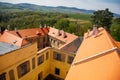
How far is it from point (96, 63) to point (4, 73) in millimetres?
12248

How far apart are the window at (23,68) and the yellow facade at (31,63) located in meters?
0.33

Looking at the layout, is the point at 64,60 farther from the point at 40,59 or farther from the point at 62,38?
the point at 62,38

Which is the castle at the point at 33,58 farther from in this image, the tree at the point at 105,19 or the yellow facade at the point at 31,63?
the tree at the point at 105,19

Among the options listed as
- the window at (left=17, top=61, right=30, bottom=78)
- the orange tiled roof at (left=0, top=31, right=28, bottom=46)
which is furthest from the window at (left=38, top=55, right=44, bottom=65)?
the orange tiled roof at (left=0, top=31, right=28, bottom=46)

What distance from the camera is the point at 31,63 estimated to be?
24.1 meters

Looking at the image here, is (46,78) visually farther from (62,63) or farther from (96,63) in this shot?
(96,63)

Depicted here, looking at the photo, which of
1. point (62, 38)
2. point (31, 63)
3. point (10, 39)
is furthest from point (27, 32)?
point (31, 63)

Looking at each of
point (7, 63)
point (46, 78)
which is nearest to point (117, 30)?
point (46, 78)

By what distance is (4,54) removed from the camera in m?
18.6

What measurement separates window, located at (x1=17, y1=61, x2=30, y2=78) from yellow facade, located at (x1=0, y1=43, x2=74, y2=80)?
33 centimetres

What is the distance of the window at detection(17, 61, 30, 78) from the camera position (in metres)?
21.6

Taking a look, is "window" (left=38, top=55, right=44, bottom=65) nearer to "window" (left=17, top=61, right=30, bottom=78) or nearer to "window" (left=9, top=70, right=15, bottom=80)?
"window" (left=17, top=61, right=30, bottom=78)

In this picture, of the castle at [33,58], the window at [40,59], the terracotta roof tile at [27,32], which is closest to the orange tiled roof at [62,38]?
the castle at [33,58]

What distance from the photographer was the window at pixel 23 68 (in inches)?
851
